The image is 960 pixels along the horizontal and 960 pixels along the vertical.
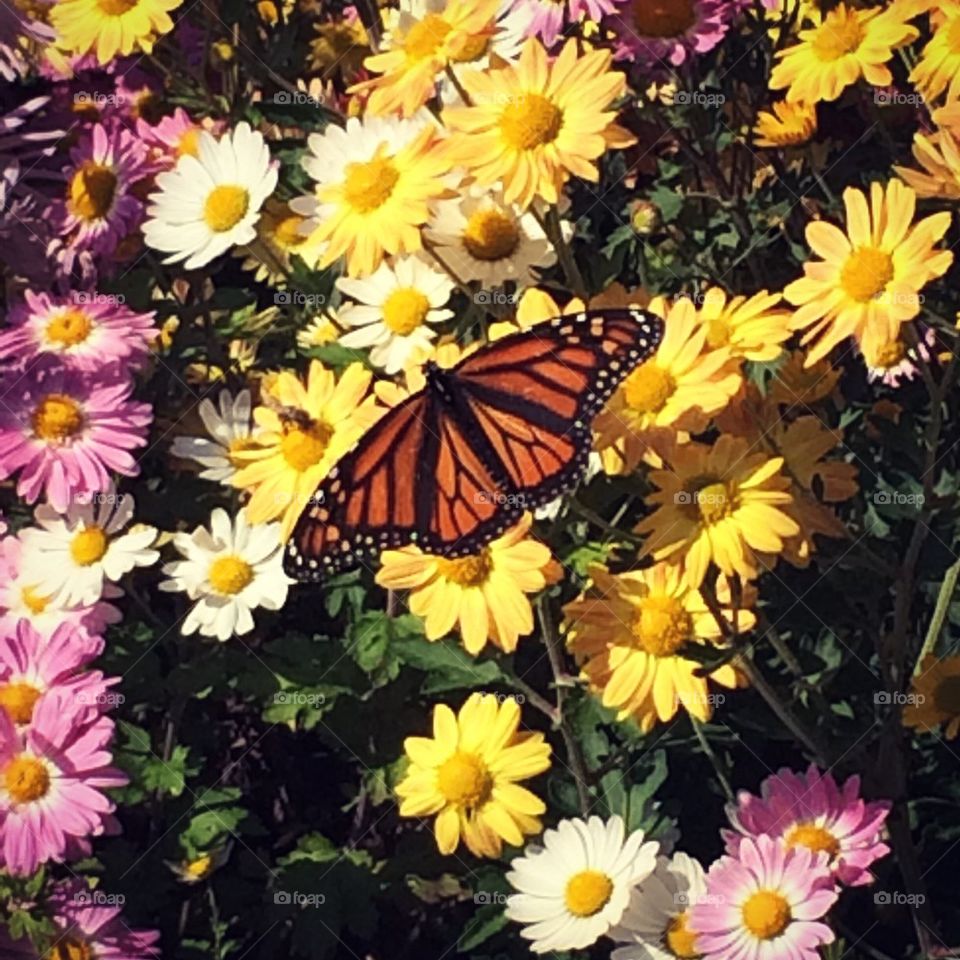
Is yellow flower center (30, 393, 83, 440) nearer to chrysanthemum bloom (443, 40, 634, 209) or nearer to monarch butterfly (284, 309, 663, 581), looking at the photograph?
monarch butterfly (284, 309, 663, 581)

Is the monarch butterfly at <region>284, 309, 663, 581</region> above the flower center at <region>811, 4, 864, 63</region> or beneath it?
beneath

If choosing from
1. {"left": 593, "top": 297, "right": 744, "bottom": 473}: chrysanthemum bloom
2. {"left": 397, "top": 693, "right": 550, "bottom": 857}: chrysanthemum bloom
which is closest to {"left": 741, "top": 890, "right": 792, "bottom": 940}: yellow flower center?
{"left": 397, "top": 693, "right": 550, "bottom": 857}: chrysanthemum bloom

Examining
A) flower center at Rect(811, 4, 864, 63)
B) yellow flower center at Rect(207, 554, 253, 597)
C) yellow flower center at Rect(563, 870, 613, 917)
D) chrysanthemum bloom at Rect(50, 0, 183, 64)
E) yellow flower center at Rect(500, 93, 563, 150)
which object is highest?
chrysanthemum bloom at Rect(50, 0, 183, 64)

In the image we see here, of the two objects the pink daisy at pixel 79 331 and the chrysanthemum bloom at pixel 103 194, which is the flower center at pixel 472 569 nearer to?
the pink daisy at pixel 79 331

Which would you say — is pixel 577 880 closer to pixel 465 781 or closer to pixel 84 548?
pixel 465 781

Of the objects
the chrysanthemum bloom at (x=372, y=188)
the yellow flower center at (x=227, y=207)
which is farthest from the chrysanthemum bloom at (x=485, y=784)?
the yellow flower center at (x=227, y=207)

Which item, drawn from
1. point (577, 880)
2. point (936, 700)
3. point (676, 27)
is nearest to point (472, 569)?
point (577, 880)
